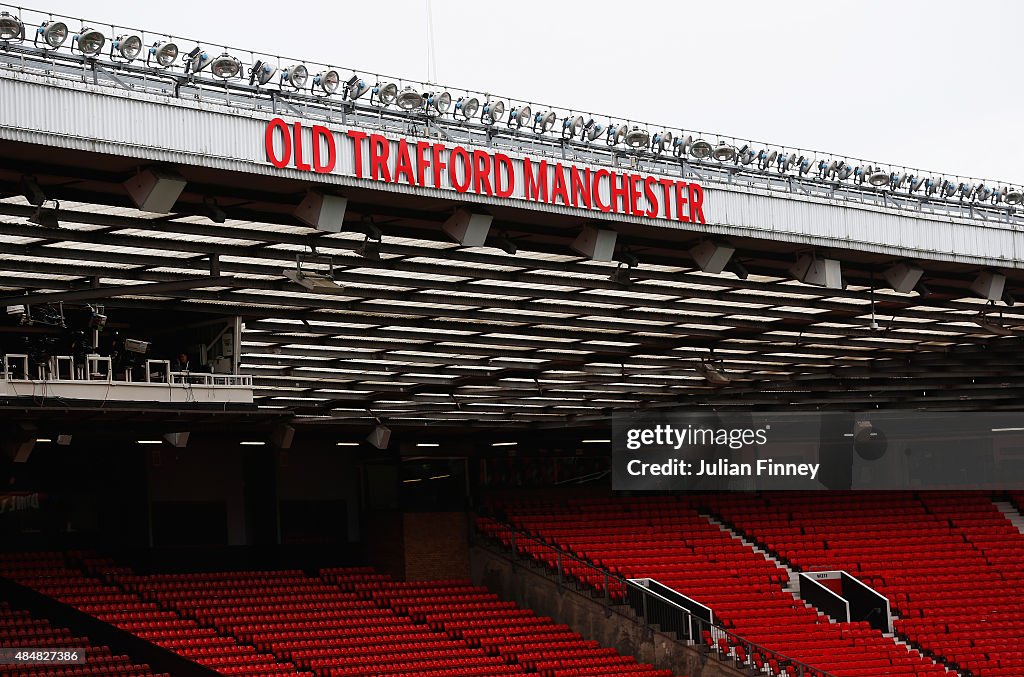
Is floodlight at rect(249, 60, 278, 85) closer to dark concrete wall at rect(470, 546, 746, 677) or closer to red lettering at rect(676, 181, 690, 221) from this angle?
red lettering at rect(676, 181, 690, 221)

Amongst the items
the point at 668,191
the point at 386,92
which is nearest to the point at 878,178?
the point at 668,191

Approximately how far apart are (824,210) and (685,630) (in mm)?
11501

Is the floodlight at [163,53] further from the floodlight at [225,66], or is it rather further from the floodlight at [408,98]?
the floodlight at [408,98]

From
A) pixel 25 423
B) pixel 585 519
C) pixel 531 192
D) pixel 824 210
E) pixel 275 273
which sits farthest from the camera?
pixel 585 519

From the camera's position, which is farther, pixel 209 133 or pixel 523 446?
pixel 523 446

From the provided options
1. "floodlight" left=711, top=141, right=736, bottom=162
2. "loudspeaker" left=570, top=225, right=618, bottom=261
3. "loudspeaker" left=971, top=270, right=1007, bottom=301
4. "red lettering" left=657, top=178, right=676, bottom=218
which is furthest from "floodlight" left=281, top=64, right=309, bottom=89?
"loudspeaker" left=971, top=270, right=1007, bottom=301

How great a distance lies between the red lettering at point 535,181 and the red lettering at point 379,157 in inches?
78.9

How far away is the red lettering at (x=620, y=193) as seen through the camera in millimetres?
18391

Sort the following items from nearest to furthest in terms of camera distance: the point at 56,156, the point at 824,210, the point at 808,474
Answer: the point at 56,156 → the point at 824,210 → the point at 808,474

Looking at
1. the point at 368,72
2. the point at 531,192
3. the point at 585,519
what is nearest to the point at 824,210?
the point at 531,192

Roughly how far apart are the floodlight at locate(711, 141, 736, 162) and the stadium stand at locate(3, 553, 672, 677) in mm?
11706

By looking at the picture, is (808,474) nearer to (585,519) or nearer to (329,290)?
(585,519)

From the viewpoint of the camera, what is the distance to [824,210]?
21.1 metres

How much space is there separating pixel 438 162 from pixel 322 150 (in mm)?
1561
